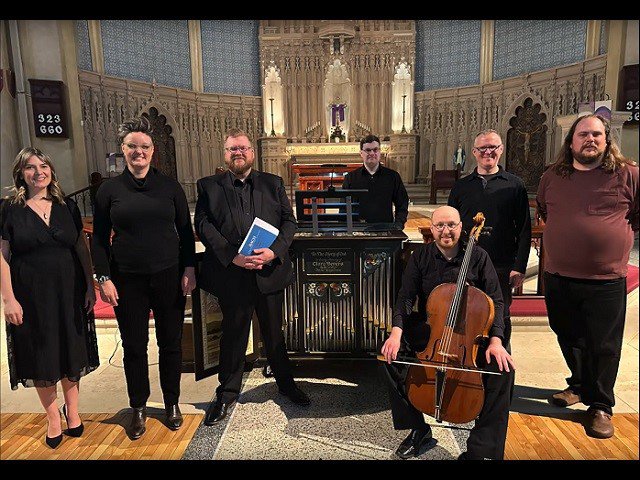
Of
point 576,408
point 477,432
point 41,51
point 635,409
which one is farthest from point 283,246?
point 41,51

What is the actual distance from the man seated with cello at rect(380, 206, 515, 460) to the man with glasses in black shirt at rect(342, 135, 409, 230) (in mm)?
1162

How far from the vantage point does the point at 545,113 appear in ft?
33.0

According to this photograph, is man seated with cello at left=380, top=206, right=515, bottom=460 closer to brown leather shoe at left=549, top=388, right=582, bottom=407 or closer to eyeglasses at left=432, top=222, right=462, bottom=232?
eyeglasses at left=432, top=222, right=462, bottom=232

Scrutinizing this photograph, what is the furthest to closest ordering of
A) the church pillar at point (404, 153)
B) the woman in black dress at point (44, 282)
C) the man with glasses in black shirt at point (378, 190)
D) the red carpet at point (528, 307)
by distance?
the church pillar at point (404, 153)
the red carpet at point (528, 307)
the man with glasses in black shirt at point (378, 190)
the woman in black dress at point (44, 282)

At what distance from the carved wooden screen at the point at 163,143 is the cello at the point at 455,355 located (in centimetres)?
996

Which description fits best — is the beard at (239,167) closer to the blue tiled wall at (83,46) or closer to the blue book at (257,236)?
the blue book at (257,236)

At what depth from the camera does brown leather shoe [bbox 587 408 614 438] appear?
234cm

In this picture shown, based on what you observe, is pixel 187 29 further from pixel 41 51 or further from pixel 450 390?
pixel 450 390

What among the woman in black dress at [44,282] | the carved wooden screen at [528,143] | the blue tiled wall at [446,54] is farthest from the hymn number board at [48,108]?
the carved wooden screen at [528,143]

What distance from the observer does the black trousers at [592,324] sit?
2340 millimetres

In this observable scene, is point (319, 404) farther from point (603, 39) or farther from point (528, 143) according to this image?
point (528, 143)

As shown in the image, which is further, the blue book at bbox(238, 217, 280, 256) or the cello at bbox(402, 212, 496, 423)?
the blue book at bbox(238, 217, 280, 256)

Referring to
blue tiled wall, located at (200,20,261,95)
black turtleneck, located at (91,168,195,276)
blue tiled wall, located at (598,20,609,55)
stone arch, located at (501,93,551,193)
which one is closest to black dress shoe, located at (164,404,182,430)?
black turtleneck, located at (91,168,195,276)

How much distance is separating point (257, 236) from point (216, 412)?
103 cm
